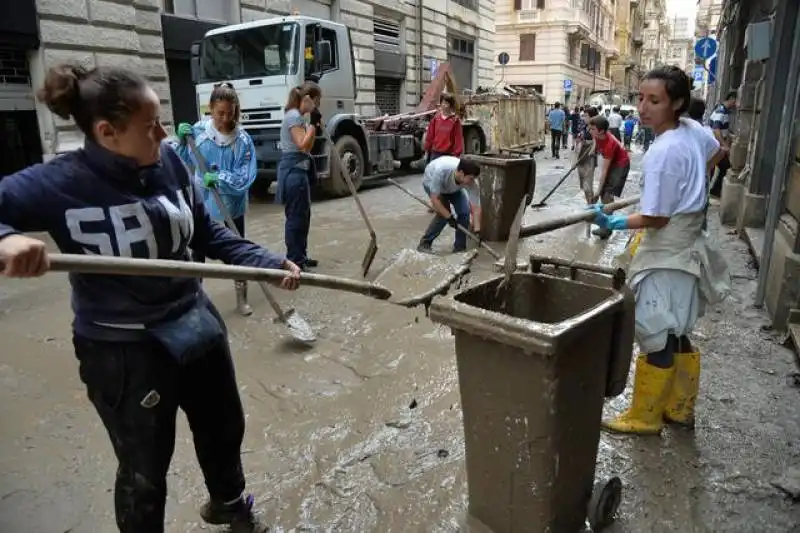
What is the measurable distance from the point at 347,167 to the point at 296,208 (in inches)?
195

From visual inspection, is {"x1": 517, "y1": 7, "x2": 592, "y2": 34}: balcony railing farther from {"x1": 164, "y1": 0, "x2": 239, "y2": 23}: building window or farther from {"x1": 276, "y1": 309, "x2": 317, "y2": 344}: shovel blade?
{"x1": 276, "y1": 309, "x2": 317, "y2": 344}: shovel blade

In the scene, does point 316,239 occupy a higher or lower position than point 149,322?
lower

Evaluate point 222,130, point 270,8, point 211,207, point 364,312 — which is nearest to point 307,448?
point 364,312

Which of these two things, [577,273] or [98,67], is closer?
[98,67]

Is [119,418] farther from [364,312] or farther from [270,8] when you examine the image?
[270,8]

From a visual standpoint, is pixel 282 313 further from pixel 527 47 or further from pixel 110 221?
pixel 527 47

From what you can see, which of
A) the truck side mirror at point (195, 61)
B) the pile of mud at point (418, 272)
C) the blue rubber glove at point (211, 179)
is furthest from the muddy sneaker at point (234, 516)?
the truck side mirror at point (195, 61)

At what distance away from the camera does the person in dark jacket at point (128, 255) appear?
1.51 metres

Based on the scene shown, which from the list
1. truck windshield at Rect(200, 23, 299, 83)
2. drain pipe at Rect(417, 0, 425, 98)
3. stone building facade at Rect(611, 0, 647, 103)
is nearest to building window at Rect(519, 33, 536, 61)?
stone building facade at Rect(611, 0, 647, 103)

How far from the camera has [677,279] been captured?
2.57 meters

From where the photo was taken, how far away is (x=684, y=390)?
275 cm

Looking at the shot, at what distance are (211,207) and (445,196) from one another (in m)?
2.74

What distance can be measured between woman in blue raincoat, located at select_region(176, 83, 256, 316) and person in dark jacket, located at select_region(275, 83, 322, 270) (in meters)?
0.85

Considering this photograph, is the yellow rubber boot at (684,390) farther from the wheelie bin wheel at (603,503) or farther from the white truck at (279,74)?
the white truck at (279,74)
